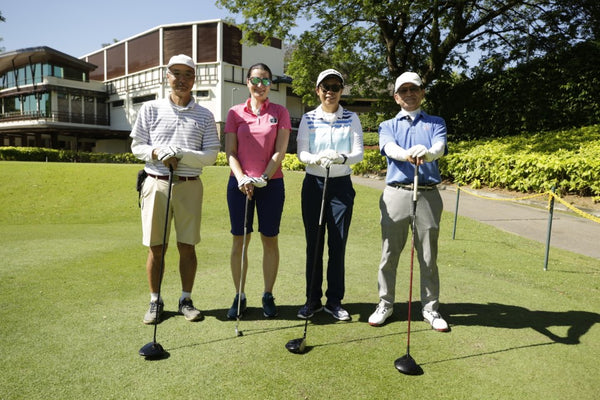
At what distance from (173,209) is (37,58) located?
3988cm

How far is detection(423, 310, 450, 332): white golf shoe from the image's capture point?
3.49 metres

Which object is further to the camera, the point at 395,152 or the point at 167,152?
the point at 395,152

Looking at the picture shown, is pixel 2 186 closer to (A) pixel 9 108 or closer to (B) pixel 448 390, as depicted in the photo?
(B) pixel 448 390

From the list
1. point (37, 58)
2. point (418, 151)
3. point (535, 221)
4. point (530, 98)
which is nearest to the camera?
point (418, 151)

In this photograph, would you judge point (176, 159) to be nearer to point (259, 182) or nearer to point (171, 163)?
point (171, 163)

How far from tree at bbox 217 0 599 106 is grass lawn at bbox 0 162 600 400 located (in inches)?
436

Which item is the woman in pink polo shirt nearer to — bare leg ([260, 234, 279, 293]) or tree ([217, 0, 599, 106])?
bare leg ([260, 234, 279, 293])

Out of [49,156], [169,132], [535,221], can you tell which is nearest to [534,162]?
[535,221]

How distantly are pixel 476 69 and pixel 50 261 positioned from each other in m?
16.9

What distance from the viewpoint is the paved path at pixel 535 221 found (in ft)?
23.6

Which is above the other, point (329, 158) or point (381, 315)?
point (329, 158)

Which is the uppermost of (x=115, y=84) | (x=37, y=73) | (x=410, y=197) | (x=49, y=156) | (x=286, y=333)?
(x=37, y=73)

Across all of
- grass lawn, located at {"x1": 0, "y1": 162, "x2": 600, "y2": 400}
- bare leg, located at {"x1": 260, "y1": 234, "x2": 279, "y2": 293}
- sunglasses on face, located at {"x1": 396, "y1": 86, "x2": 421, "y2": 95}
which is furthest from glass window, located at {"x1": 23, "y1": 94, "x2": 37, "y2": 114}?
sunglasses on face, located at {"x1": 396, "y1": 86, "x2": 421, "y2": 95}

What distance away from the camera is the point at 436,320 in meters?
3.56
